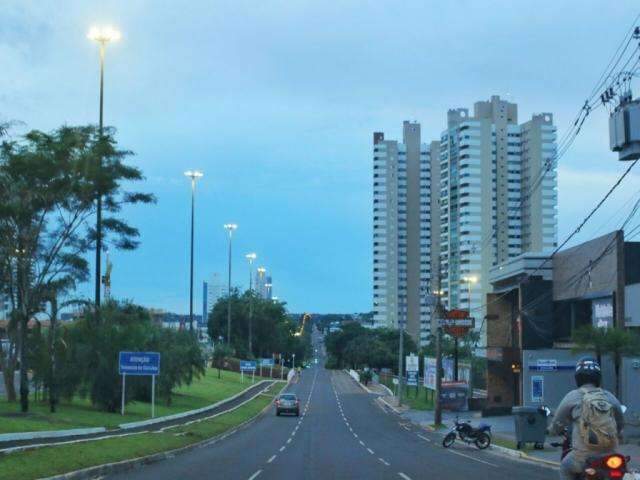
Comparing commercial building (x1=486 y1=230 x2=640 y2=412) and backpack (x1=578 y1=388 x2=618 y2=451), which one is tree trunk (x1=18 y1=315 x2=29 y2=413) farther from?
backpack (x1=578 y1=388 x2=618 y2=451)

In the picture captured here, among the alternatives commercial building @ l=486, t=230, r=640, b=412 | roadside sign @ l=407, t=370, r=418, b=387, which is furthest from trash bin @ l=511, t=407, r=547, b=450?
roadside sign @ l=407, t=370, r=418, b=387

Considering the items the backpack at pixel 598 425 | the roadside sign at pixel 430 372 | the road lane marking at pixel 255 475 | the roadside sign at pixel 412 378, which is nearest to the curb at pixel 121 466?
the road lane marking at pixel 255 475

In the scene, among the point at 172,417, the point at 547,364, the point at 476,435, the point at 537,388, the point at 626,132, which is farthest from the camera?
the point at 537,388

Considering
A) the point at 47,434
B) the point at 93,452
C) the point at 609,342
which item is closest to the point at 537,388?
the point at 609,342

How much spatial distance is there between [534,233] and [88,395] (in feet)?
245

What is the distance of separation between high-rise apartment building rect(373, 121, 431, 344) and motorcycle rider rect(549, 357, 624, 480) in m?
132

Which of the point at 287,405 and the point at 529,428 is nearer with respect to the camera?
the point at 529,428

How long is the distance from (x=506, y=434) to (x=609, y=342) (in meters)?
8.23

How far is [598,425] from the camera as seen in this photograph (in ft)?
24.9

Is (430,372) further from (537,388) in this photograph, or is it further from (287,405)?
(537,388)

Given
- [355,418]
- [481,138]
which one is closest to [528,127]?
[481,138]

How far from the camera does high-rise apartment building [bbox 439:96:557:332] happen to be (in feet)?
352

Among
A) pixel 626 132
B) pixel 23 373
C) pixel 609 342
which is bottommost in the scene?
pixel 23 373

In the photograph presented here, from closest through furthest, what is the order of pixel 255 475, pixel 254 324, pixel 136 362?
pixel 255 475
pixel 136 362
pixel 254 324
